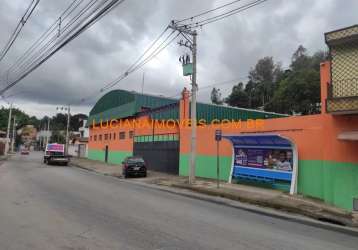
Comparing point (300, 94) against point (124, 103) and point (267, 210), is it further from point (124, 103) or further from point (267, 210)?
point (267, 210)

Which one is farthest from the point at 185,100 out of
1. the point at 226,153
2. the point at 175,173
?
the point at 226,153

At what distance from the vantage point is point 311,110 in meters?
53.1

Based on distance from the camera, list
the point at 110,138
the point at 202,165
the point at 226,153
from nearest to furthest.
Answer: the point at 226,153
the point at 202,165
the point at 110,138

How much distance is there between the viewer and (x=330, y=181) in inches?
564

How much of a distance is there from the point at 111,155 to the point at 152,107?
8745 mm

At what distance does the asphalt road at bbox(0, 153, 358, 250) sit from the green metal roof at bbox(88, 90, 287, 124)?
21137 mm

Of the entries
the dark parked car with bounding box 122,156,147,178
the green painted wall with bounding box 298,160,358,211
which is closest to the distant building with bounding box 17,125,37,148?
the dark parked car with bounding box 122,156,147,178

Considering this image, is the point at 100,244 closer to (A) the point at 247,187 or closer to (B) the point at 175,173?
(A) the point at 247,187

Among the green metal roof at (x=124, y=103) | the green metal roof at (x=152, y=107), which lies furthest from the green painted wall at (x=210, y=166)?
the green metal roof at (x=124, y=103)

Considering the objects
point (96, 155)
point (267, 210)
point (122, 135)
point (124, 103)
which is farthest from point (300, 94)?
point (267, 210)

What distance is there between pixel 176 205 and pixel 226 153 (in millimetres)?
8951

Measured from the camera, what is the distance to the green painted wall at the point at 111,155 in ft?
135

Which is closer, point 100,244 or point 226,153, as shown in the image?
point 100,244

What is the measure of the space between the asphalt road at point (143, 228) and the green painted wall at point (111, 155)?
2693 centimetres
